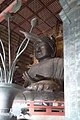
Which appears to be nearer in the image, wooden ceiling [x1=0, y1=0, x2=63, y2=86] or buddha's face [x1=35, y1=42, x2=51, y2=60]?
buddha's face [x1=35, y1=42, x2=51, y2=60]

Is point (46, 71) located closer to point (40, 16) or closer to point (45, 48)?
point (45, 48)

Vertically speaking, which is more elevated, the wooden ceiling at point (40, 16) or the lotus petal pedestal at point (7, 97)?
the wooden ceiling at point (40, 16)

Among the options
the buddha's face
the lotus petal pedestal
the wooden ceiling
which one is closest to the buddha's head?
the buddha's face

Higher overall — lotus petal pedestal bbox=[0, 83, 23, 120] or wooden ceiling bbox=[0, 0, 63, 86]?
wooden ceiling bbox=[0, 0, 63, 86]

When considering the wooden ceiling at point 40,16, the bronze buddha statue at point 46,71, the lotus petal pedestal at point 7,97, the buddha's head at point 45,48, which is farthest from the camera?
the wooden ceiling at point 40,16

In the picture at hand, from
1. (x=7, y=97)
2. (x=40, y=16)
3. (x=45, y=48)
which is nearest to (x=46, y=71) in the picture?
(x=45, y=48)

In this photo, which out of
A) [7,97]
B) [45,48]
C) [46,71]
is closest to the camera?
[7,97]

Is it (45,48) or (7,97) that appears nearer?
(7,97)

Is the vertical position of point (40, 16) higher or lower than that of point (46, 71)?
higher

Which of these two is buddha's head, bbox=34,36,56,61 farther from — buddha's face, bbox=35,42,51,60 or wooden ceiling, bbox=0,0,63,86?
wooden ceiling, bbox=0,0,63,86

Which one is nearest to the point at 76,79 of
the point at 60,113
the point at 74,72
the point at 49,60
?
the point at 74,72

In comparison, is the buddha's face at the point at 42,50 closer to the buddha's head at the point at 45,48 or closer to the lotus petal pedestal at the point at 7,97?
the buddha's head at the point at 45,48

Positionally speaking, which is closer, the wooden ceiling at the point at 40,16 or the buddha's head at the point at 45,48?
the buddha's head at the point at 45,48

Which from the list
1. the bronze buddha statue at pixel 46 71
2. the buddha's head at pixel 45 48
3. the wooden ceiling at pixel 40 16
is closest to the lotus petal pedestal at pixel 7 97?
the bronze buddha statue at pixel 46 71
